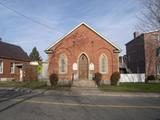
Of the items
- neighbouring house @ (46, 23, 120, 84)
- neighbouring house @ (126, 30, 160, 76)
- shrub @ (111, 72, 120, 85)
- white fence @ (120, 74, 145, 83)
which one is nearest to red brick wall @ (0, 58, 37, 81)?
neighbouring house @ (46, 23, 120, 84)

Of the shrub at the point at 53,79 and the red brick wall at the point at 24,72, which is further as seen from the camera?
the red brick wall at the point at 24,72

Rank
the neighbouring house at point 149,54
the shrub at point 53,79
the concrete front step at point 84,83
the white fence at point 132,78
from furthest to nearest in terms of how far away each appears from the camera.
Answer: the neighbouring house at point 149,54, the white fence at point 132,78, the shrub at point 53,79, the concrete front step at point 84,83

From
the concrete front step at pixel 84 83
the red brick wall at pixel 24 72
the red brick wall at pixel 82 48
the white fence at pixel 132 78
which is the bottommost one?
the concrete front step at pixel 84 83

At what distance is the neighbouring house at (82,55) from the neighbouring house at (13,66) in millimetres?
13357

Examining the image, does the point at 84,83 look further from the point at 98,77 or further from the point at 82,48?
the point at 82,48

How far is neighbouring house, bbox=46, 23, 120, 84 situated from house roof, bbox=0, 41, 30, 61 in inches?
→ 604

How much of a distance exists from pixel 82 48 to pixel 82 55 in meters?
0.92

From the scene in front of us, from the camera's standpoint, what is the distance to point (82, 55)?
1387 inches

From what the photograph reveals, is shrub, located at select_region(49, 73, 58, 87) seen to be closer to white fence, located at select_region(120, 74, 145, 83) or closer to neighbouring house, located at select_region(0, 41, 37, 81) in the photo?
neighbouring house, located at select_region(0, 41, 37, 81)

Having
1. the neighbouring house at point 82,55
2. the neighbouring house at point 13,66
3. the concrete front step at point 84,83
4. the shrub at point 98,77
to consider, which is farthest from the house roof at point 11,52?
the shrub at point 98,77

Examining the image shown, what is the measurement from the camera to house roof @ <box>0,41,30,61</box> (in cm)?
4834

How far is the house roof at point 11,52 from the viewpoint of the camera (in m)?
48.3

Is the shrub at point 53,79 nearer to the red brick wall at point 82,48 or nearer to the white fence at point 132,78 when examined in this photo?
the red brick wall at point 82,48

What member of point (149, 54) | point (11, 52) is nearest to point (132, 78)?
point (149, 54)
